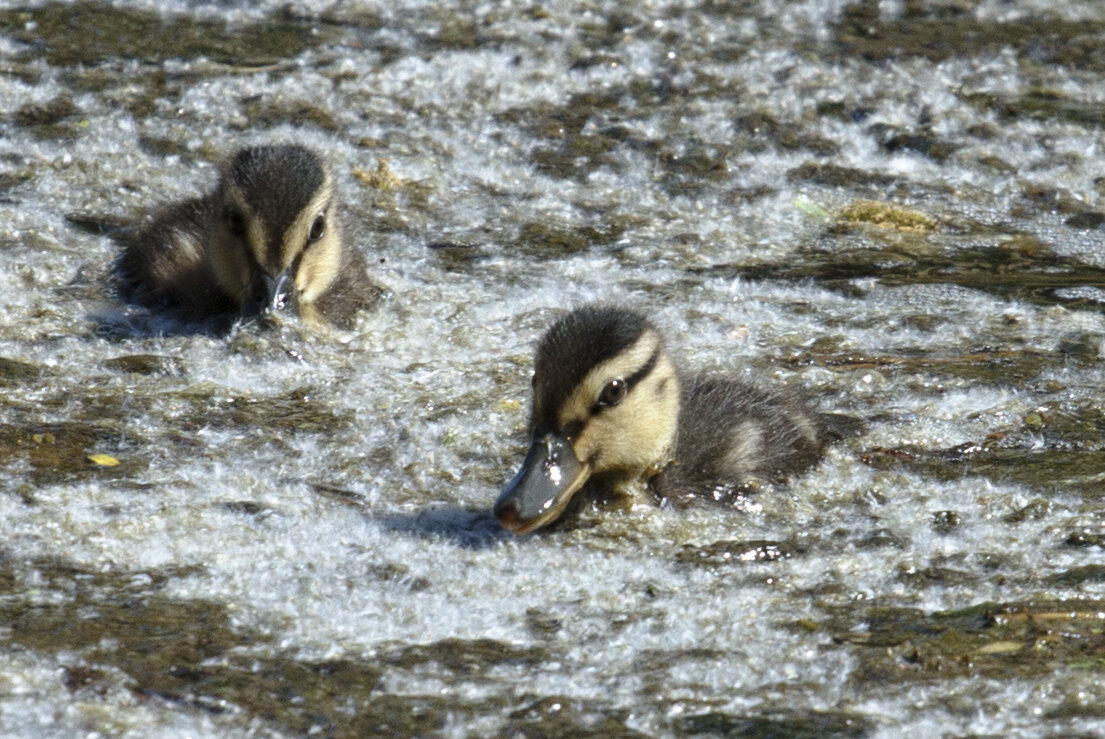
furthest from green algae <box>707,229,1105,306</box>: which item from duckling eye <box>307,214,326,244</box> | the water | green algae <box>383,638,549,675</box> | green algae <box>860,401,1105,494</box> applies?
green algae <box>383,638,549,675</box>

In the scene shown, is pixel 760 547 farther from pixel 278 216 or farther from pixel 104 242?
pixel 104 242

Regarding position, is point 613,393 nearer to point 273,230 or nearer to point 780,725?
point 780,725

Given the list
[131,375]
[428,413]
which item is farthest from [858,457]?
[131,375]

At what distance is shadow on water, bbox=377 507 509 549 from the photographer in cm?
466

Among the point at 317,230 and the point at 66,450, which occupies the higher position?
the point at 317,230

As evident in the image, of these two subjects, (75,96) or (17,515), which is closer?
(17,515)

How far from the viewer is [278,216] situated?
621cm

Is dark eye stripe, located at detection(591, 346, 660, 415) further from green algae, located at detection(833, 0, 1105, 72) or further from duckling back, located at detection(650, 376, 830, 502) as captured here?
green algae, located at detection(833, 0, 1105, 72)

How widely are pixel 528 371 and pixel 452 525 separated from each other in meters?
1.34

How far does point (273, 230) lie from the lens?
6223mm

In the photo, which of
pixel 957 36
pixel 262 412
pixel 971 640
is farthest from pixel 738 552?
pixel 957 36

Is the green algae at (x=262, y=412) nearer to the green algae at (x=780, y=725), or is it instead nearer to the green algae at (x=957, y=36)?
the green algae at (x=780, y=725)

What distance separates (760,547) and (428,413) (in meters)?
1.48

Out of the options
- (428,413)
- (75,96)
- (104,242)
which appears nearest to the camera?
(428,413)
